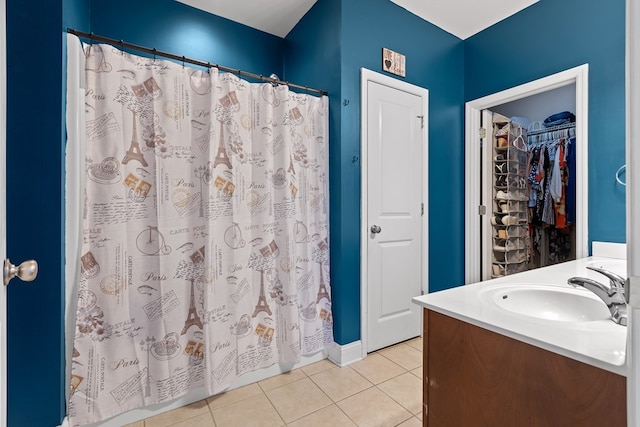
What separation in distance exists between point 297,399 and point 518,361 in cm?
135

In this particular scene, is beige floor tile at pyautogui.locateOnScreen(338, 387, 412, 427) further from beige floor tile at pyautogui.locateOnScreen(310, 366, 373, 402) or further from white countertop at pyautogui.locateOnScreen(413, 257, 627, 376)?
white countertop at pyautogui.locateOnScreen(413, 257, 627, 376)

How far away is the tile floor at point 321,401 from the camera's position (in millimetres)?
1540

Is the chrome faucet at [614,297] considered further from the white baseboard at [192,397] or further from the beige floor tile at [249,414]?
the white baseboard at [192,397]

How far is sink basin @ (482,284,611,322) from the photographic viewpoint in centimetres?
106

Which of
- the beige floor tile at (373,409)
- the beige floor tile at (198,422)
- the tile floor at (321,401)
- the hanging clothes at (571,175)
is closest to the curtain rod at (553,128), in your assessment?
the hanging clothes at (571,175)

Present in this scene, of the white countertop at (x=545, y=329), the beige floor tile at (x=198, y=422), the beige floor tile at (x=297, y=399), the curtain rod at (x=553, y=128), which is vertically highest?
the curtain rod at (x=553, y=128)

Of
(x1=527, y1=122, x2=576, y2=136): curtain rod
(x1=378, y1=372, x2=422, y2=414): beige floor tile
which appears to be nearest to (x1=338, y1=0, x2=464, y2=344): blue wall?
(x1=378, y1=372, x2=422, y2=414): beige floor tile

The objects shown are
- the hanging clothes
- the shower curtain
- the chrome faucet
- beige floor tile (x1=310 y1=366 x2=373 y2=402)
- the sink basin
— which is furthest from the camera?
the hanging clothes

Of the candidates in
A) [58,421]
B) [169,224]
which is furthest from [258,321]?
[58,421]

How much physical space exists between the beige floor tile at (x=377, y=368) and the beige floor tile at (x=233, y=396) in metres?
0.66

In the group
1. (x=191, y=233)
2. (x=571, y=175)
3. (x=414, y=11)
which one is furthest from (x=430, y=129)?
(x=191, y=233)

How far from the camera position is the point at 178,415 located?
5.22 feet

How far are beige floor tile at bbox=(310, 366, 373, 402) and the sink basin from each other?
110cm

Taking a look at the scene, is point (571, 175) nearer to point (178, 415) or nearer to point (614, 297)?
point (614, 297)
